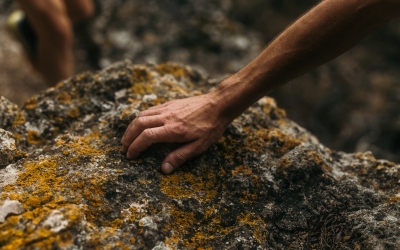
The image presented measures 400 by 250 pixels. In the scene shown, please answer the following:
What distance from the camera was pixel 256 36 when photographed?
3.88 meters

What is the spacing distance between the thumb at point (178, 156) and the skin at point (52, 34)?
2.09 m

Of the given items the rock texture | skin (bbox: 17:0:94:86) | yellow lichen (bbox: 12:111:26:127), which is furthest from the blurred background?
yellow lichen (bbox: 12:111:26:127)

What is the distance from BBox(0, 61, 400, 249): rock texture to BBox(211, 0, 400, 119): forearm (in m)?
0.25

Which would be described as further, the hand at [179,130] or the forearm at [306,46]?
the hand at [179,130]

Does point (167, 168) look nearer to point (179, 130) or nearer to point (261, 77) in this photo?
point (179, 130)

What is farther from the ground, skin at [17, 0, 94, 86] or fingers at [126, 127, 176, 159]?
skin at [17, 0, 94, 86]

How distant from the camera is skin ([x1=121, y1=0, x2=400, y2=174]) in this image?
148 centimetres

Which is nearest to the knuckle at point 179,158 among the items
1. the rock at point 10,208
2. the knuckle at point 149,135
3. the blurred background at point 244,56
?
the knuckle at point 149,135

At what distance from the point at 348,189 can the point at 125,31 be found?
2587 mm

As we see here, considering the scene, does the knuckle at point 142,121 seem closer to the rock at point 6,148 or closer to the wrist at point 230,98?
the wrist at point 230,98

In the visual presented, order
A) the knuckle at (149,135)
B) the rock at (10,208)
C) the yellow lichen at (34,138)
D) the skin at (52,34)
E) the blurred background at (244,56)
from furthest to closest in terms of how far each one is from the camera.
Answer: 1. the blurred background at (244,56)
2. the skin at (52,34)
3. the yellow lichen at (34,138)
4. the knuckle at (149,135)
5. the rock at (10,208)

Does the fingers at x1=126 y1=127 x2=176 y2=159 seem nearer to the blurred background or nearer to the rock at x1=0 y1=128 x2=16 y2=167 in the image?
the rock at x1=0 y1=128 x2=16 y2=167

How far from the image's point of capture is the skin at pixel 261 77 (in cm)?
148

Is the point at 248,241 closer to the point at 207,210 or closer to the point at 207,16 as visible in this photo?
the point at 207,210
